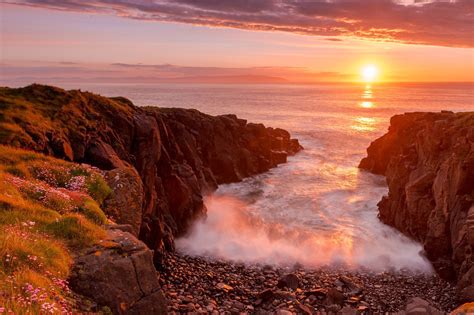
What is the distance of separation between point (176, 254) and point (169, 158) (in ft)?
46.5

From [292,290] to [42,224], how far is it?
758 inches

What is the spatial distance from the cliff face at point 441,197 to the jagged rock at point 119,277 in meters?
23.4

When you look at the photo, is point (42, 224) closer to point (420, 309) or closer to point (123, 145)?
point (123, 145)

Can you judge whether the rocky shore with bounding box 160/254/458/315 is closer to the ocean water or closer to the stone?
the stone

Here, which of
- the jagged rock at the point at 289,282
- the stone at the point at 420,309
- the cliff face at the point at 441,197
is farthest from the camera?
the cliff face at the point at 441,197

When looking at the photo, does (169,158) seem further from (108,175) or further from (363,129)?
(363,129)

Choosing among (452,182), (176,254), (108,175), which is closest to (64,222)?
(108,175)

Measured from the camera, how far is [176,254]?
121ft

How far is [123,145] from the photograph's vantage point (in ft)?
124

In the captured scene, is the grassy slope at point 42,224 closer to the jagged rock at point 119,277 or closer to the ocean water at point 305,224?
the jagged rock at point 119,277

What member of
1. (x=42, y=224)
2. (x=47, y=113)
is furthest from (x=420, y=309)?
(x=47, y=113)

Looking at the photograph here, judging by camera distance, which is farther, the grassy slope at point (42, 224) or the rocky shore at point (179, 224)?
the rocky shore at point (179, 224)

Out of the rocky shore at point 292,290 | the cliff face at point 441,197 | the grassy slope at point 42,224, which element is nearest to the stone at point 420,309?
the rocky shore at point 292,290

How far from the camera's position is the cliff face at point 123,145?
28547 millimetres
